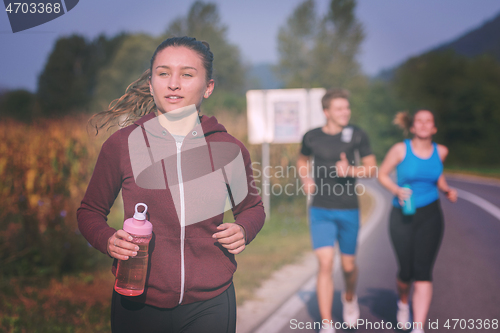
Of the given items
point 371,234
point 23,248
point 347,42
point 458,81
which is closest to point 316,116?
point 371,234

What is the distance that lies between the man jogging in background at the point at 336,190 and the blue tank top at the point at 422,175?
381 mm

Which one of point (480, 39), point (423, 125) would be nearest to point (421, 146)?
point (423, 125)

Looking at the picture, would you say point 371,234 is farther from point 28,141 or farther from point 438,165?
point 28,141

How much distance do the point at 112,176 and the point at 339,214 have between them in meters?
2.87

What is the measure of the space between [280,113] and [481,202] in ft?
25.5

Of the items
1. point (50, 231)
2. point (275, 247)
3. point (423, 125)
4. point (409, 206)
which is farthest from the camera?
point (275, 247)

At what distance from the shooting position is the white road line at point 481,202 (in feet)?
39.3

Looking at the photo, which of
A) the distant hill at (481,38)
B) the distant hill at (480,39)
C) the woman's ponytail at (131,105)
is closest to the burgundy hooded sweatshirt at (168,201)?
the woman's ponytail at (131,105)

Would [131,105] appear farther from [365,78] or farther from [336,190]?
[365,78]

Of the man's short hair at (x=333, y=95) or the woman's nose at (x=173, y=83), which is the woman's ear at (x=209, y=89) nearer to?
the woman's nose at (x=173, y=83)

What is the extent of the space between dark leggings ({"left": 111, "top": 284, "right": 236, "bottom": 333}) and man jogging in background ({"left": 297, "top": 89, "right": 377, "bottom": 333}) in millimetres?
2376

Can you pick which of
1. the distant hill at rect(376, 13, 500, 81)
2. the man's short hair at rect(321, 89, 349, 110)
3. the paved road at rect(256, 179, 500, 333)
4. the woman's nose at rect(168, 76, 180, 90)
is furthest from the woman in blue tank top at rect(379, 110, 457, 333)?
the distant hill at rect(376, 13, 500, 81)

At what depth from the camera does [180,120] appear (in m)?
1.91

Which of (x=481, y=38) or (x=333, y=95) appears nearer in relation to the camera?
(x=333, y=95)
